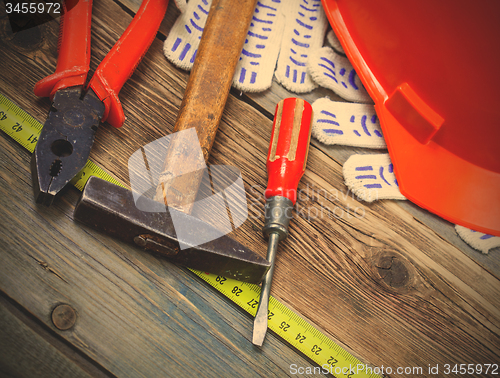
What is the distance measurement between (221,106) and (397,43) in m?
0.61

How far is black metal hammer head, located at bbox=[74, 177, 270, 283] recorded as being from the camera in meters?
0.66

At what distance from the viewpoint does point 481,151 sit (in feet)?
3.20

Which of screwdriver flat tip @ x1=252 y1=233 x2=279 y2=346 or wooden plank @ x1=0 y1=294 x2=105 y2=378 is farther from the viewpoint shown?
screwdriver flat tip @ x1=252 y1=233 x2=279 y2=346

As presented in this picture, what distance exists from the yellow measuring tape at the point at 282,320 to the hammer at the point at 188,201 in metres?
0.05

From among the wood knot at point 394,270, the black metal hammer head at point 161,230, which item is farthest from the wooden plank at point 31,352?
the wood knot at point 394,270

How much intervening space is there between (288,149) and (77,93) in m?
0.55

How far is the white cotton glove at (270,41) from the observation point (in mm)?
1015

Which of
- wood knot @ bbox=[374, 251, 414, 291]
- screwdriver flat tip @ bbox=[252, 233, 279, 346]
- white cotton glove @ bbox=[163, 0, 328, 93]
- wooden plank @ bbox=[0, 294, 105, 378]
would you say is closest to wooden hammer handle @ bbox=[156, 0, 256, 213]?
white cotton glove @ bbox=[163, 0, 328, 93]

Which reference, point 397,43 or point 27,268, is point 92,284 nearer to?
point 27,268

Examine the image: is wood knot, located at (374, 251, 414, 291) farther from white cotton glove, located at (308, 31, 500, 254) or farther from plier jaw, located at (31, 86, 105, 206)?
plier jaw, located at (31, 86, 105, 206)

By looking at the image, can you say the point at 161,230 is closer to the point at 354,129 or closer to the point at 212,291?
the point at 212,291

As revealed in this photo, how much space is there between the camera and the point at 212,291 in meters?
0.78

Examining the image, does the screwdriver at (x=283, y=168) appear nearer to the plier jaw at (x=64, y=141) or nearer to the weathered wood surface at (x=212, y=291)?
the weathered wood surface at (x=212, y=291)

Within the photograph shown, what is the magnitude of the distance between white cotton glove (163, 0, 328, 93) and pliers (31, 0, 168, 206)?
0.14 meters
